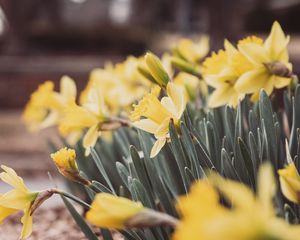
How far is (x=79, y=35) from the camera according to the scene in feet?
28.7

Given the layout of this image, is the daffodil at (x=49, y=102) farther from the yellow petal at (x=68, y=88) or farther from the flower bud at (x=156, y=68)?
the flower bud at (x=156, y=68)

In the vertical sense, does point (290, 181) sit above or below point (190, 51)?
below

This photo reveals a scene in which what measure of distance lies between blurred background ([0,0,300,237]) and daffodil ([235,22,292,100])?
1640mm

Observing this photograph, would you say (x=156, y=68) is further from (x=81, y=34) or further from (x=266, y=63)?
(x=81, y=34)

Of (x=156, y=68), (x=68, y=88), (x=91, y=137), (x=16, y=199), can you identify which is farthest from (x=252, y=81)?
(x=68, y=88)

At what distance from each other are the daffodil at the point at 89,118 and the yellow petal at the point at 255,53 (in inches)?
12.6

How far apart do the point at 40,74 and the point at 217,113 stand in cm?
381

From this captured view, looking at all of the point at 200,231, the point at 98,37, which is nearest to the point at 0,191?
the point at 200,231

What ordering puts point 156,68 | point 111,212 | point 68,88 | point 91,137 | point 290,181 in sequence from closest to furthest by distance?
point 111,212, point 290,181, point 156,68, point 91,137, point 68,88

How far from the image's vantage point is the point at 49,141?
1.54 m

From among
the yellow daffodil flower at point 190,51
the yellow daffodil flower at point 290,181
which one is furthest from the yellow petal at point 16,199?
the yellow daffodil flower at point 190,51

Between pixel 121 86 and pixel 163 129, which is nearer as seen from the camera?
pixel 163 129

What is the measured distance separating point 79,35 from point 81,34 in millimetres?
49

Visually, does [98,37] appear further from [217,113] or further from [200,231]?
[200,231]
